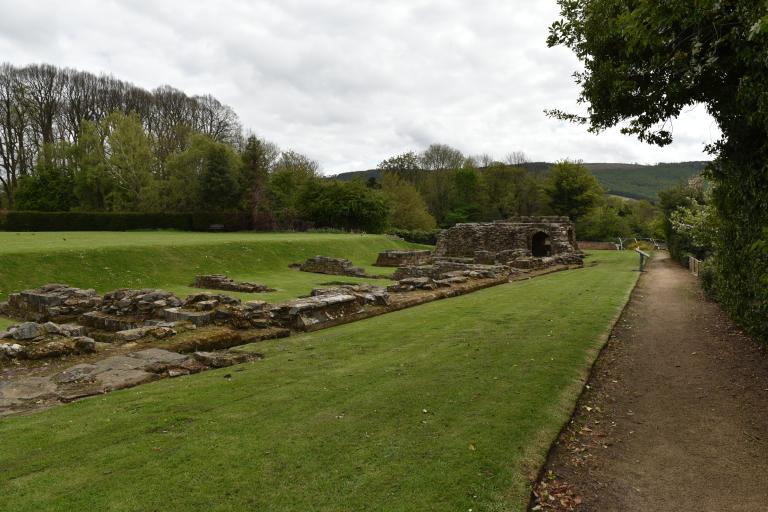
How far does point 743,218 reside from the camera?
8203 mm

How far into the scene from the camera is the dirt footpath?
13.6 feet

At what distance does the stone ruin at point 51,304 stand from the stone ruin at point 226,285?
4.96 metres

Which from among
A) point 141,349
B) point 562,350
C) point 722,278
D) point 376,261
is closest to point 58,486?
point 141,349

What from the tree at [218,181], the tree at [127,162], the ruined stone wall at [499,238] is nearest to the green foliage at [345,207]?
the tree at [218,181]

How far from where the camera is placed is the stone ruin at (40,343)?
7910 millimetres

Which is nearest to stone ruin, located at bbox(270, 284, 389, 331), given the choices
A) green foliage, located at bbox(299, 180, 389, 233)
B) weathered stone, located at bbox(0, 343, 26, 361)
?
weathered stone, located at bbox(0, 343, 26, 361)

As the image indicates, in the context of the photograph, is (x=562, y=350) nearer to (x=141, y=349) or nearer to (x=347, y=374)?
(x=347, y=374)

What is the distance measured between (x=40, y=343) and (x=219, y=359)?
3239mm

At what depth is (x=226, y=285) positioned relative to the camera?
18312 mm

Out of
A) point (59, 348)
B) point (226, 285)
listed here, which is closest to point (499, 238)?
point (226, 285)

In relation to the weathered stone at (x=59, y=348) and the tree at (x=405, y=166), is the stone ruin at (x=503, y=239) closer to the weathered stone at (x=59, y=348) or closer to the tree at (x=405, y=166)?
the weathered stone at (x=59, y=348)

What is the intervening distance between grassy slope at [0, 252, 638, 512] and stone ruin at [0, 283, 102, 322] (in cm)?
770

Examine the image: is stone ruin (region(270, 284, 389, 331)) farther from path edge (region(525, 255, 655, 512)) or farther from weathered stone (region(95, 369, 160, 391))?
path edge (region(525, 255, 655, 512))

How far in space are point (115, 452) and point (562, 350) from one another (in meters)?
Result: 6.87
